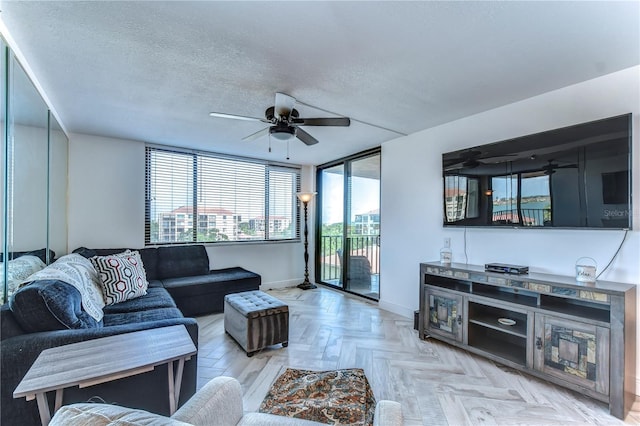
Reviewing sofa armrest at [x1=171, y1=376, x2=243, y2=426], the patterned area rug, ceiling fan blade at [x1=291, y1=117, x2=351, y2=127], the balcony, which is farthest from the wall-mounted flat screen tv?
sofa armrest at [x1=171, y1=376, x2=243, y2=426]

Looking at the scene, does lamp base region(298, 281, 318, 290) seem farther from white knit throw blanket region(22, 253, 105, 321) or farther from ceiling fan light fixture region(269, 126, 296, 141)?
ceiling fan light fixture region(269, 126, 296, 141)

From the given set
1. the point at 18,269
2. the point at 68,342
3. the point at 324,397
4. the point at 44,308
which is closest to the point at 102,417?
the point at 68,342

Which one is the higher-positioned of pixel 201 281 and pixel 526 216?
pixel 526 216

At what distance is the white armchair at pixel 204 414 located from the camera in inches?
24.9

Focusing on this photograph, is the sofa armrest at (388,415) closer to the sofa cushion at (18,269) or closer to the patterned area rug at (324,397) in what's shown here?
the patterned area rug at (324,397)

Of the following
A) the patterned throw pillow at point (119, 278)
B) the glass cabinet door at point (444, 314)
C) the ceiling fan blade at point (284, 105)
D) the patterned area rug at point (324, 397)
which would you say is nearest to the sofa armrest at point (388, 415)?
the patterned area rug at point (324, 397)

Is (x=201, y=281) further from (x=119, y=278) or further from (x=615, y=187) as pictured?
(x=615, y=187)

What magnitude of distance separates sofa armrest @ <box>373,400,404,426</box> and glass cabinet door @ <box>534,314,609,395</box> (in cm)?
174

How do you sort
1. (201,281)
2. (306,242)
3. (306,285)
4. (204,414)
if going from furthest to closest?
(306,242), (306,285), (201,281), (204,414)

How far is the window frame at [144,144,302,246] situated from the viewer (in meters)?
4.20

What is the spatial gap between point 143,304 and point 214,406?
211cm

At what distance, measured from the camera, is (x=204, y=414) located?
1013 millimetres

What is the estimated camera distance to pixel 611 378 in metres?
1.88

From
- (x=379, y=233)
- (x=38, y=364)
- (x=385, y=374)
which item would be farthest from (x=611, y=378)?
(x=38, y=364)
